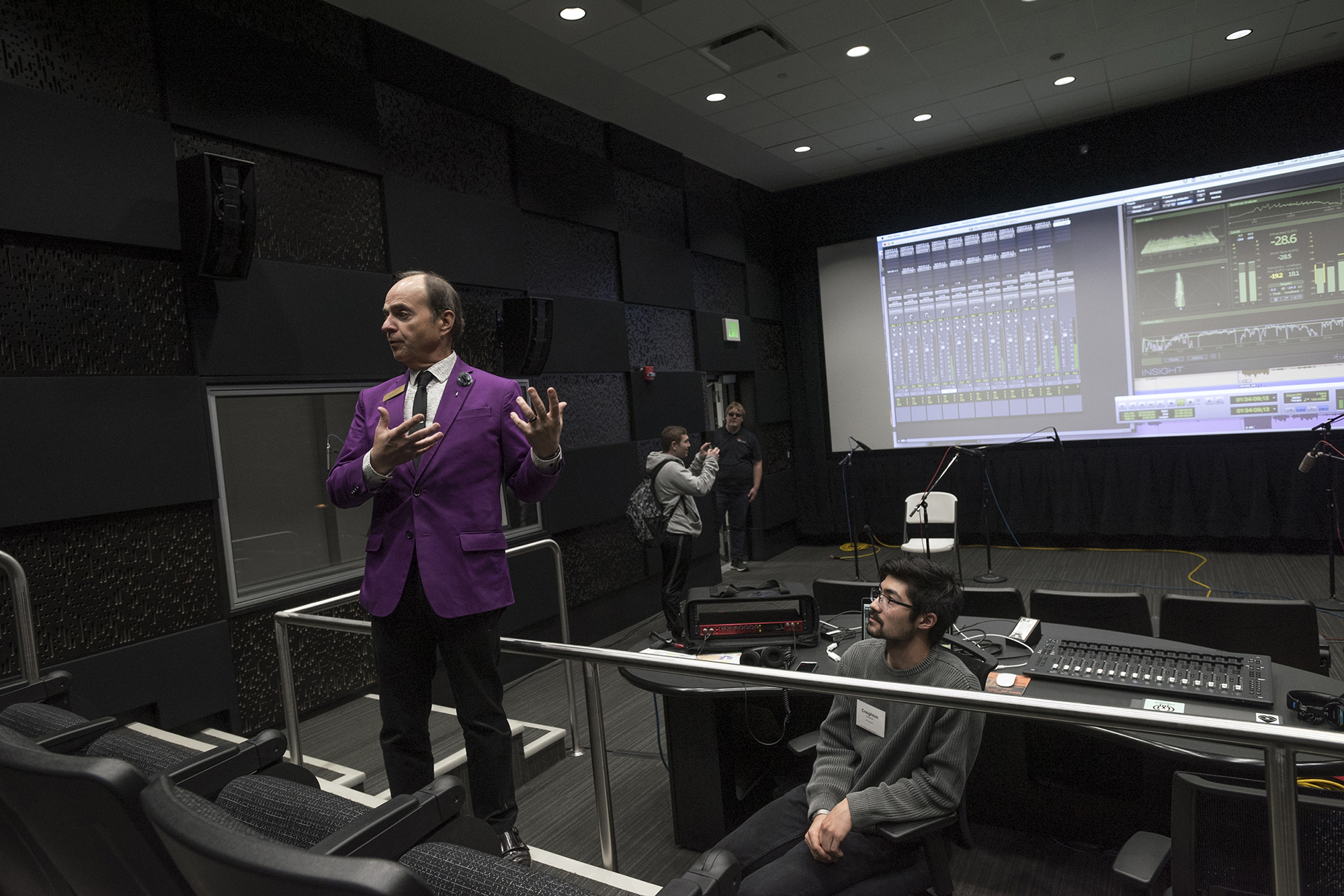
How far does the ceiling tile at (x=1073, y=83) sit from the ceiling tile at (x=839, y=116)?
111 centimetres

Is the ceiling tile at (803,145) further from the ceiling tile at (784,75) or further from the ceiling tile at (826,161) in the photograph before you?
the ceiling tile at (784,75)

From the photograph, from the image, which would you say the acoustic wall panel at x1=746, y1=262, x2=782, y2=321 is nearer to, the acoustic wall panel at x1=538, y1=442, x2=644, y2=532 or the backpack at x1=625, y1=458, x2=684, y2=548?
the acoustic wall panel at x1=538, y1=442, x2=644, y2=532

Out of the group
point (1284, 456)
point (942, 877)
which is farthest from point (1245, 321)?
point (942, 877)

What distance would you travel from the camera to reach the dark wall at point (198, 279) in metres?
2.74

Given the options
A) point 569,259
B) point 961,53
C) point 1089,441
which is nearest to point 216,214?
point 569,259

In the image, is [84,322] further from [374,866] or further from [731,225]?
[731,225]

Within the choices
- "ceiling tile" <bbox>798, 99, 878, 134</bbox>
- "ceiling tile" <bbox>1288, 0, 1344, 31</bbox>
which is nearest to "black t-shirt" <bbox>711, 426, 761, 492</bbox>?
"ceiling tile" <bbox>798, 99, 878, 134</bbox>

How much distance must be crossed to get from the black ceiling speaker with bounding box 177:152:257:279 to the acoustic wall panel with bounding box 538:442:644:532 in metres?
2.17

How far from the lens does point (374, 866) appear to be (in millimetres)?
625

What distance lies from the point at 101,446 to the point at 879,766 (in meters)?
2.88

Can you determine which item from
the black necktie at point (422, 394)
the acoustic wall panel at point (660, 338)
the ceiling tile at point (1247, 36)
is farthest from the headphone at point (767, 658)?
the ceiling tile at point (1247, 36)

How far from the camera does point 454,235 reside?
4.35 meters

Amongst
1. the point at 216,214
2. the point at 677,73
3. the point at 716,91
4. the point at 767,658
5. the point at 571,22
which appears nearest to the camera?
the point at 767,658

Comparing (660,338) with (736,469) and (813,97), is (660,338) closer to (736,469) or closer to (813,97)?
(736,469)
